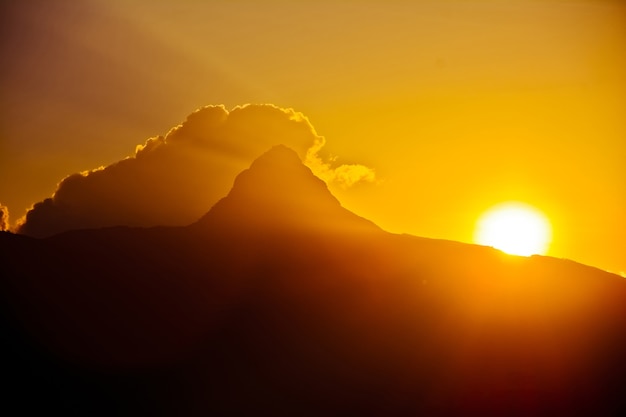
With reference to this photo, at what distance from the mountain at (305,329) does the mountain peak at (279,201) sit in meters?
18.8

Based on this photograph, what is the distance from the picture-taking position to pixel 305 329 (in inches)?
4154

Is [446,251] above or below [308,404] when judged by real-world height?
above

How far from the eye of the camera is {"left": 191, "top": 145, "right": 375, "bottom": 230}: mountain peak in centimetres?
14812

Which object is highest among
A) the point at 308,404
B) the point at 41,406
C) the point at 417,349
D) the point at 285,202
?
the point at 285,202

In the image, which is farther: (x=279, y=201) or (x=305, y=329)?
(x=279, y=201)

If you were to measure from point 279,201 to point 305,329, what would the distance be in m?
55.9

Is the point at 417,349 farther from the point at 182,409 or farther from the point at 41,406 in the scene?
the point at 41,406

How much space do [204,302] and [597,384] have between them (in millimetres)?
63316

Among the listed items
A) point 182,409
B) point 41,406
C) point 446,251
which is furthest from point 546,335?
point 41,406

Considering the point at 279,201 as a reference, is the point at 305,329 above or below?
below

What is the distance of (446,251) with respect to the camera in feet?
394

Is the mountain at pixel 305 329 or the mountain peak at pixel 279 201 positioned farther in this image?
the mountain peak at pixel 279 201

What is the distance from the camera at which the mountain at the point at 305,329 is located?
94.6 metres

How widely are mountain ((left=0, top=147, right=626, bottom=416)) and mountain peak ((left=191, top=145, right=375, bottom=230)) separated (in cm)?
1881
